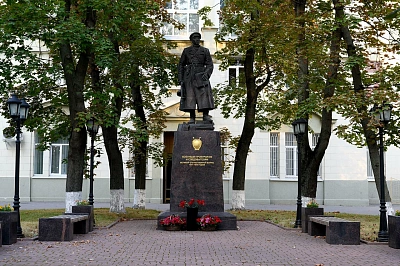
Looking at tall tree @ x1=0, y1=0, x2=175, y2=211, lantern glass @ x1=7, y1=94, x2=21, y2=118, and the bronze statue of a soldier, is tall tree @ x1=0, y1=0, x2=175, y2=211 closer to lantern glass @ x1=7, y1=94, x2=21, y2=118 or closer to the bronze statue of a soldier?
the bronze statue of a soldier

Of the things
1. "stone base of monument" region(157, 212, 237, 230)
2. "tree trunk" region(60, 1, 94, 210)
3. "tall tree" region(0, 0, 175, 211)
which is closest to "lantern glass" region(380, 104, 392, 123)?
"stone base of monument" region(157, 212, 237, 230)

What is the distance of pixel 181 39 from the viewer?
28844 mm

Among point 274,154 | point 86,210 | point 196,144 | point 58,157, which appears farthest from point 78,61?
point 274,154

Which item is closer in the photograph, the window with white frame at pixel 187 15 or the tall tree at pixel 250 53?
the tall tree at pixel 250 53

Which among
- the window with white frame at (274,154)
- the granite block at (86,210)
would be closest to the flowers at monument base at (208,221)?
the granite block at (86,210)

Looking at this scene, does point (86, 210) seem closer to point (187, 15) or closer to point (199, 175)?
point (199, 175)

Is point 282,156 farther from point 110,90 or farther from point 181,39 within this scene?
point 110,90

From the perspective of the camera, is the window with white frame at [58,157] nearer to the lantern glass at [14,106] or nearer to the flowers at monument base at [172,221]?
the flowers at monument base at [172,221]

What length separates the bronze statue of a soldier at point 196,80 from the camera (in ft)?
53.1

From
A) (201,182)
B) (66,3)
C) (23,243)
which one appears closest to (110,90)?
(66,3)

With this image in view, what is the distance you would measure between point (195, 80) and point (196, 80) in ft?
0.10

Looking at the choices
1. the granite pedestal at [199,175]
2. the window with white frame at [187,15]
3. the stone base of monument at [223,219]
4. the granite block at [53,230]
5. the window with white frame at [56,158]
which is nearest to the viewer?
the granite block at [53,230]

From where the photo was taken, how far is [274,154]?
1143 inches

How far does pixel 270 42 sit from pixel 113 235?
937 cm
